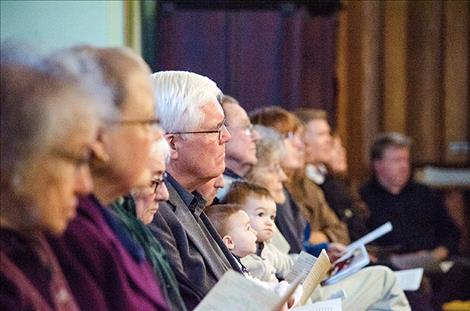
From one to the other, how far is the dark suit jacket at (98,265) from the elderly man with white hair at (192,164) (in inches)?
30.0

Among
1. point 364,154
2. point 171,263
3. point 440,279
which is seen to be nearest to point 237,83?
point 364,154

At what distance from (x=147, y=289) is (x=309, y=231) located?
9.96 ft

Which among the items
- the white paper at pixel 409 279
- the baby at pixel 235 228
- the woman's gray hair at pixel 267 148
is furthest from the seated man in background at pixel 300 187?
the baby at pixel 235 228

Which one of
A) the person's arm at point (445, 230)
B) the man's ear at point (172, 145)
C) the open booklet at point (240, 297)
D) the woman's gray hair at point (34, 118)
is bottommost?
the person's arm at point (445, 230)

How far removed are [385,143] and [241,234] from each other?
10.6ft

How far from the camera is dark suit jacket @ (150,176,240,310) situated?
2.73 meters

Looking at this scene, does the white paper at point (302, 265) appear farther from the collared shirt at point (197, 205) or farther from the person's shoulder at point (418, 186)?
the person's shoulder at point (418, 186)

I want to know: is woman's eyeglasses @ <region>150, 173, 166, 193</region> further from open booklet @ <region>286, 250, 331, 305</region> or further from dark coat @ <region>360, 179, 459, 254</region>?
dark coat @ <region>360, 179, 459, 254</region>

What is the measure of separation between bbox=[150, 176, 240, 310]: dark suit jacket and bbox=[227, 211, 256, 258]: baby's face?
0.36m

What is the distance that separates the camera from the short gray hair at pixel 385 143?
661cm

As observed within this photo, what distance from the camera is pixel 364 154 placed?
719 cm

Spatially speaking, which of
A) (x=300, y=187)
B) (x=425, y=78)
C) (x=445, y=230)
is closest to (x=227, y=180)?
(x=300, y=187)

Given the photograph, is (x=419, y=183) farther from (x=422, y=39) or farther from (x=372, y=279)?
(x=372, y=279)

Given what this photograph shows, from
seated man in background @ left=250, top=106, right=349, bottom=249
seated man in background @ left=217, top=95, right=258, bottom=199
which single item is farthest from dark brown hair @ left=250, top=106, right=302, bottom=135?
seated man in background @ left=217, top=95, right=258, bottom=199
